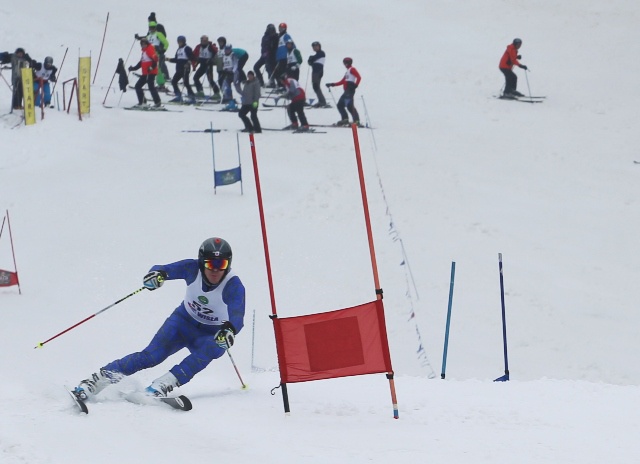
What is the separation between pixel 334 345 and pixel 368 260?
6.38m

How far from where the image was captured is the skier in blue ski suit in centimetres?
656

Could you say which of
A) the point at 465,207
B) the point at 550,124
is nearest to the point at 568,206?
the point at 465,207

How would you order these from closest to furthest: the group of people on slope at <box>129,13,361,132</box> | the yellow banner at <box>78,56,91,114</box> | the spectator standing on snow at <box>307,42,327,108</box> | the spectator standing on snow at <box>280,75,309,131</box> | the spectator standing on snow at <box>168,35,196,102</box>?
the spectator standing on snow at <box>280,75,309,131</box> < the yellow banner at <box>78,56,91,114</box> < the group of people on slope at <box>129,13,361,132</box> < the spectator standing on snow at <box>307,42,327,108</box> < the spectator standing on snow at <box>168,35,196,102</box>

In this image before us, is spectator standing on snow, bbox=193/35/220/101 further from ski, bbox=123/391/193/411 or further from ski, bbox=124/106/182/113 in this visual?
ski, bbox=123/391/193/411

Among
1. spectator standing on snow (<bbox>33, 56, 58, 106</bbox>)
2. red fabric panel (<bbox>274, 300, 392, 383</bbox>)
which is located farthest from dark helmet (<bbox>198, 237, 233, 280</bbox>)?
spectator standing on snow (<bbox>33, 56, 58, 106</bbox>)

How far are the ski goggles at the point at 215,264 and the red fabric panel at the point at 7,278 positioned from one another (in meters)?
5.38

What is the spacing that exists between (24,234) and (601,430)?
9.51m

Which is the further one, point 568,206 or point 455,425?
point 568,206

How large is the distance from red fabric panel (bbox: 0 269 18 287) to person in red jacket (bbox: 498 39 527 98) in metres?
12.9

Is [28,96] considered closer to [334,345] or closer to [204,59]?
[204,59]

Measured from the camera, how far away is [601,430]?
613 centimetres

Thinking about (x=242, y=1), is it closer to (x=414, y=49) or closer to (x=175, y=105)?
(x=414, y=49)

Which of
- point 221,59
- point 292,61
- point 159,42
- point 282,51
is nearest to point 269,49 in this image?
point 282,51

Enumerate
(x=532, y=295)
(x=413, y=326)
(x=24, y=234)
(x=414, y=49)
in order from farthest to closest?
(x=414, y=49) → (x=24, y=234) → (x=532, y=295) → (x=413, y=326)
